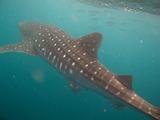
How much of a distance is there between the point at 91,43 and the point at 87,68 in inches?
37.9

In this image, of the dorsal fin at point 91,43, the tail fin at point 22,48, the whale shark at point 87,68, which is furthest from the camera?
the tail fin at point 22,48

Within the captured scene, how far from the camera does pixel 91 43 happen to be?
8383mm

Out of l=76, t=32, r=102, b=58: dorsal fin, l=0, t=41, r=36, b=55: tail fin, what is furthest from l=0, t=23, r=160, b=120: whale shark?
l=0, t=41, r=36, b=55: tail fin

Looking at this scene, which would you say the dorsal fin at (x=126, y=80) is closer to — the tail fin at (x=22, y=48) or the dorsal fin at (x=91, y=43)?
the dorsal fin at (x=91, y=43)

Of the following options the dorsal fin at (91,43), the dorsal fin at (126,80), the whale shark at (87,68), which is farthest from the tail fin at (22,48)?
the dorsal fin at (126,80)

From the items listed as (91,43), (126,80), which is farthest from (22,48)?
(126,80)

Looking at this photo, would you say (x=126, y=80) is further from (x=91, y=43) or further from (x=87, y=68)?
(x=91, y=43)

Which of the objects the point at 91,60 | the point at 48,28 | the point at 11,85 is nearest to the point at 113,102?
the point at 91,60

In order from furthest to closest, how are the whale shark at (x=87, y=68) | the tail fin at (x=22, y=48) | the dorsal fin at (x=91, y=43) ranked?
the tail fin at (x=22, y=48), the dorsal fin at (x=91, y=43), the whale shark at (x=87, y=68)

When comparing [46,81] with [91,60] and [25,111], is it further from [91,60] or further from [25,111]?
[91,60]

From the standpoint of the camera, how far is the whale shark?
22.3ft

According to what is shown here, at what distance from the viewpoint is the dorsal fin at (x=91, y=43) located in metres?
8.27

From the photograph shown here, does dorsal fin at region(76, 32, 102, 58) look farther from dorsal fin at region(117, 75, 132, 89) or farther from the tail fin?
the tail fin

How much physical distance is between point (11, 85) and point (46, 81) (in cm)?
506
